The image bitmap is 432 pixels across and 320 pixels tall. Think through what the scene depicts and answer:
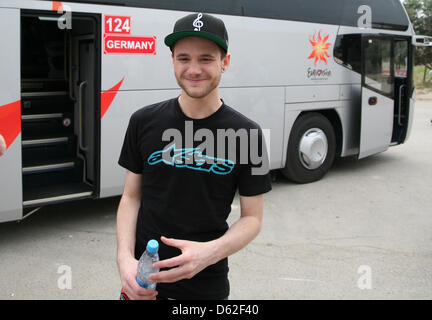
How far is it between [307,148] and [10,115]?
4463mm

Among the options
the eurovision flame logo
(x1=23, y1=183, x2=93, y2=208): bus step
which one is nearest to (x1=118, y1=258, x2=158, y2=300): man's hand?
(x1=23, y1=183, x2=93, y2=208): bus step

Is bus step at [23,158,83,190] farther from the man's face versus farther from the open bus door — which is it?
the open bus door

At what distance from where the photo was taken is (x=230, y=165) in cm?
189

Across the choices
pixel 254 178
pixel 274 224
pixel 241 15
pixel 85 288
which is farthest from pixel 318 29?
pixel 254 178

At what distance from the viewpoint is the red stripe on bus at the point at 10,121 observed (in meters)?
4.56

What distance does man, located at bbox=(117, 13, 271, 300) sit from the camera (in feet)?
5.92

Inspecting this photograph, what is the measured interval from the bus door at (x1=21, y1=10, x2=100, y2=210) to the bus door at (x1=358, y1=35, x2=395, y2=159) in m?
4.44

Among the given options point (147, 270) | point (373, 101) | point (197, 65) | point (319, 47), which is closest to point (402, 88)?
point (373, 101)

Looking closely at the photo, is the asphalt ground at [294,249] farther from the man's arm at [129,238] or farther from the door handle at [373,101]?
the man's arm at [129,238]

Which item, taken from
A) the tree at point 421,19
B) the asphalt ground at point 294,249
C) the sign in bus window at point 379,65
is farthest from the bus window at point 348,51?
the tree at point 421,19

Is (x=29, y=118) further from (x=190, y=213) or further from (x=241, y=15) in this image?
(x=190, y=213)

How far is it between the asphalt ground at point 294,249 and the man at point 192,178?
85.4 inches

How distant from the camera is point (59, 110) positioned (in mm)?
6285

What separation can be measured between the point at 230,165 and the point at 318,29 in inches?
233
